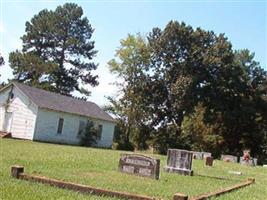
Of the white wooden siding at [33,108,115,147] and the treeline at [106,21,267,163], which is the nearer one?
the white wooden siding at [33,108,115,147]

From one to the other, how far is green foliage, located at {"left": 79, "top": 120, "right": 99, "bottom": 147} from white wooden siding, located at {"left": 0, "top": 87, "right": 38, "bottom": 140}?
6.28 m

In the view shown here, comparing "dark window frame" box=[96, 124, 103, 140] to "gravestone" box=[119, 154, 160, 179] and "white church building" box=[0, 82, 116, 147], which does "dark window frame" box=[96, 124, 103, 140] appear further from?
"gravestone" box=[119, 154, 160, 179]

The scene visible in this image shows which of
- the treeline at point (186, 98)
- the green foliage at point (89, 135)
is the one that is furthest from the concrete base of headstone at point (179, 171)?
the treeline at point (186, 98)

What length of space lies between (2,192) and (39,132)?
31.8 metres

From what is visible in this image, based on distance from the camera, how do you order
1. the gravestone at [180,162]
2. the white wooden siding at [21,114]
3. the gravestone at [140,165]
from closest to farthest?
the gravestone at [140,165] < the gravestone at [180,162] < the white wooden siding at [21,114]

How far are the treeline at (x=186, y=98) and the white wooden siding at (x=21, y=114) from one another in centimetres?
1427

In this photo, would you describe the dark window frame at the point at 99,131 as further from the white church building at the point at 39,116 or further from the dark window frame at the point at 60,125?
the dark window frame at the point at 60,125

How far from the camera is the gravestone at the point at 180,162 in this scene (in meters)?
20.4

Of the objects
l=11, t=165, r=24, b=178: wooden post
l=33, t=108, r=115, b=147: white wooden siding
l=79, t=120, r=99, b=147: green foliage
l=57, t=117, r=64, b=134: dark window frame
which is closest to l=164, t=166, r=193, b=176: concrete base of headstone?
l=11, t=165, r=24, b=178: wooden post

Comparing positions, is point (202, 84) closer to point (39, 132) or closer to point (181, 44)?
point (181, 44)

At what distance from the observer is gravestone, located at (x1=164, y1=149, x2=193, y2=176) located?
67.1 ft

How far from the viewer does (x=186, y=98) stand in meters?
53.8

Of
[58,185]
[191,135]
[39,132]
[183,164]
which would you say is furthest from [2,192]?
[191,135]

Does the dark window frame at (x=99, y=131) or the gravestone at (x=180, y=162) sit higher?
the dark window frame at (x=99, y=131)
